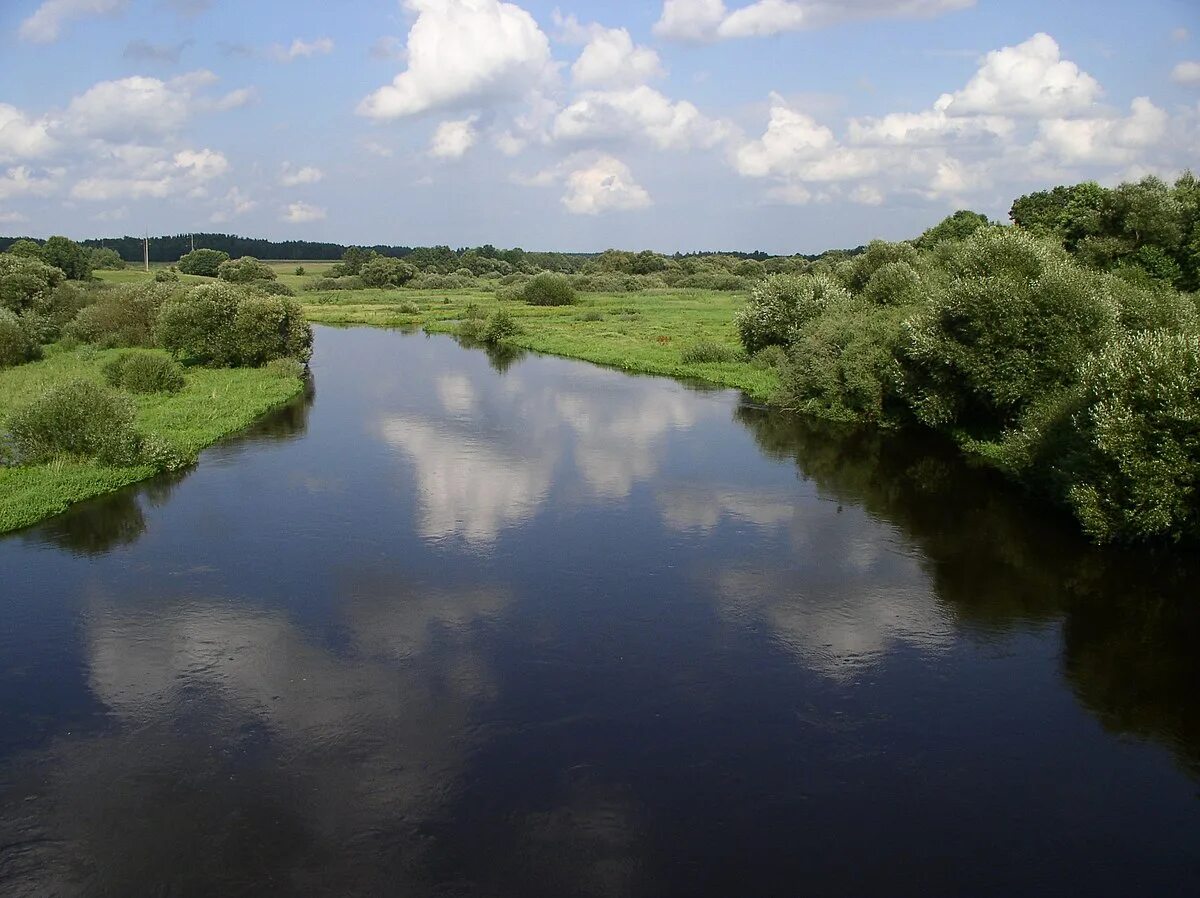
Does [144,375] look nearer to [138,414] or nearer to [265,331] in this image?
[138,414]

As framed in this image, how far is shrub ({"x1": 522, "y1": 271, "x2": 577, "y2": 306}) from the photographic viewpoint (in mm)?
97750

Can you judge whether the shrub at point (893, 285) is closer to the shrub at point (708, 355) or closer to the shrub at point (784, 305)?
the shrub at point (784, 305)

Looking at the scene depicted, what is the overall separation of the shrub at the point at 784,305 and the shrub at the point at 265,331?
1035 inches

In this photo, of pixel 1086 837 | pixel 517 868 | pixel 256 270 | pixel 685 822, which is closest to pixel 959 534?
pixel 1086 837

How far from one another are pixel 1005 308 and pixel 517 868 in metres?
26.2

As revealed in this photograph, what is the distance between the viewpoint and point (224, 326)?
50094 millimetres

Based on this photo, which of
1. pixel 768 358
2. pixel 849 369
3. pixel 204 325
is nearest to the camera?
pixel 849 369

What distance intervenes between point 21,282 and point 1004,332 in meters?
60.0

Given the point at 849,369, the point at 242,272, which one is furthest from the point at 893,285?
the point at 242,272

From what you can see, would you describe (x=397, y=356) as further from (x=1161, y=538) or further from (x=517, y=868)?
(x=517, y=868)

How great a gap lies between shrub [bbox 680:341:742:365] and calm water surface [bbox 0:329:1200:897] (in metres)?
26.2

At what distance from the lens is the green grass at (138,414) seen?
84.3 feet

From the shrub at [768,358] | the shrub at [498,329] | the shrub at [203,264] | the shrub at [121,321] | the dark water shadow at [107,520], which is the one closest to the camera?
the dark water shadow at [107,520]

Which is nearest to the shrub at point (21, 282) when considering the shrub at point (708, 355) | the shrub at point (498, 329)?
the shrub at point (498, 329)
